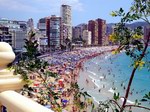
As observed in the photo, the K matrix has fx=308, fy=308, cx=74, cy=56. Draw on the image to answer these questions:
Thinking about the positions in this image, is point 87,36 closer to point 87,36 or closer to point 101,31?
point 87,36

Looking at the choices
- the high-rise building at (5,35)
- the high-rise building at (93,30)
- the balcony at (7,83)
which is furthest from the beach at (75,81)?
the high-rise building at (93,30)

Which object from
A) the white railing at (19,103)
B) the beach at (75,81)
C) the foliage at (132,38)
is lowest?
the beach at (75,81)

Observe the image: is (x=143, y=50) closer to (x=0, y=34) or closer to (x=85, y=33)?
(x=0, y=34)

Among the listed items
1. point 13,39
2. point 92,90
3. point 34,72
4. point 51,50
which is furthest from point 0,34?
point 34,72

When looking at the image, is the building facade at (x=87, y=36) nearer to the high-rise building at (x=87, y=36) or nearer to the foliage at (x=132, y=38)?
the high-rise building at (x=87, y=36)

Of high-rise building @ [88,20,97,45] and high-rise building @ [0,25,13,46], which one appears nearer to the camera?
high-rise building @ [0,25,13,46]

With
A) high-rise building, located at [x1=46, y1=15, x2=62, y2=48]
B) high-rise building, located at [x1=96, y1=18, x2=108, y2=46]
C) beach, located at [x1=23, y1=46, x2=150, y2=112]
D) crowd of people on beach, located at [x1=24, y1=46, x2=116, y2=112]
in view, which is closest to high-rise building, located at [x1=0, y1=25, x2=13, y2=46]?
crowd of people on beach, located at [x1=24, y1=46, x2=116, y2=112]

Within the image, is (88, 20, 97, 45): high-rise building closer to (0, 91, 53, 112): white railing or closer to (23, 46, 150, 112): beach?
(23, 46, 150, 112): beach

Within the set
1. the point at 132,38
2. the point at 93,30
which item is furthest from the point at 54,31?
the point at 132,38
